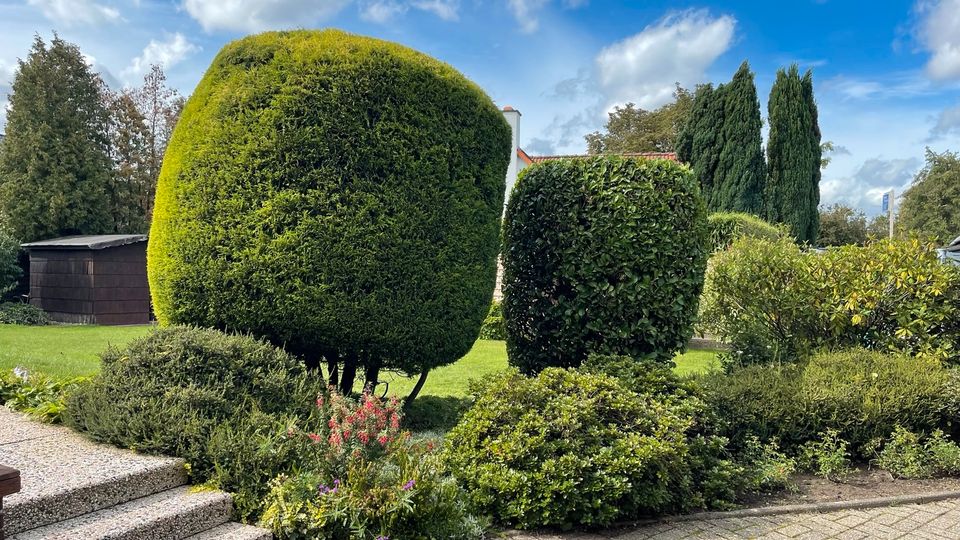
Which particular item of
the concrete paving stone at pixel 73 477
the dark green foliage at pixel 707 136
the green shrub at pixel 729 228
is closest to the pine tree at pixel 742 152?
the dark green foliage at pixel 707 136

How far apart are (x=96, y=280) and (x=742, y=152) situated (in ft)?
60.1

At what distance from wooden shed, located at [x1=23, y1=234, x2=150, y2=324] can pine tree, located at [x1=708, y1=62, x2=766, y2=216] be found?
1643 centimetres

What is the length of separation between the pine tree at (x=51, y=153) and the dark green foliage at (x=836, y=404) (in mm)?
20258

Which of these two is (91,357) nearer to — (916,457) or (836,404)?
(836,404)

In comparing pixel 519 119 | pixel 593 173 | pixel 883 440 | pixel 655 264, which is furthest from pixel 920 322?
pixel 519 119

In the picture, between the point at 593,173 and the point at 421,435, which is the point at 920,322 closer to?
the point at 593,173

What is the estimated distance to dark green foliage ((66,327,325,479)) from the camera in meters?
3.72

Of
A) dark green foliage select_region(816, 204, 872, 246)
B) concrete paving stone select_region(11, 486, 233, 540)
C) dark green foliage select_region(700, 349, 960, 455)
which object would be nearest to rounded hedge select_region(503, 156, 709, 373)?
dark green foliage select_region(700, 349, 960, 455)

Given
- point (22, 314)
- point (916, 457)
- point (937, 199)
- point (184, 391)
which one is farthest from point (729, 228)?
point (937, 199)

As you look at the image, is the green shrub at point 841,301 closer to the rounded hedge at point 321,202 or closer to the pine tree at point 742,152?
the rounded hedge at point 321,202

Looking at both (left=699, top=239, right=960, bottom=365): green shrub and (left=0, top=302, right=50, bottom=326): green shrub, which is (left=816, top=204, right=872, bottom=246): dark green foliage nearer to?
(left=699, top=239, right=960, bottom=365): green shrub

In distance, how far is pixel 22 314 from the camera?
53.1 feet

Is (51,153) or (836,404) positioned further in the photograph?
(51,153)

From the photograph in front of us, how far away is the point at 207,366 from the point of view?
4.12m
